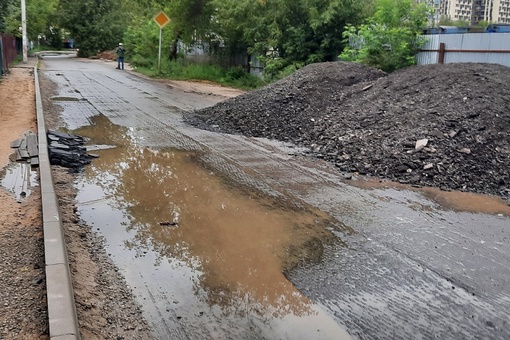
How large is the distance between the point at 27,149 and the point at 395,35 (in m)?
12.7

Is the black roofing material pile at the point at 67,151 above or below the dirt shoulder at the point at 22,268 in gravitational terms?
above

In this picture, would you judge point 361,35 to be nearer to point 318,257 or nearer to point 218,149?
point 218,149

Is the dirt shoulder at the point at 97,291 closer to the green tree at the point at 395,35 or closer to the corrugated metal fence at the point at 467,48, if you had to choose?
the corrugated metal fence at the point at 467,48

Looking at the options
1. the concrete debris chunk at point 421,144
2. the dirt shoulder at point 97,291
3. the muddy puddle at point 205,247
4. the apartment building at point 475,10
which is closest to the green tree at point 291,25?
the concrete debris chunk at point 421,144

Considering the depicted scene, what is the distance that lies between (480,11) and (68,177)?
78.7 m

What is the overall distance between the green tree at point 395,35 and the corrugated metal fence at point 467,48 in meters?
0.44

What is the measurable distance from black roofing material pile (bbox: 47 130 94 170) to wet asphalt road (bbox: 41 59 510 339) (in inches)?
15.3

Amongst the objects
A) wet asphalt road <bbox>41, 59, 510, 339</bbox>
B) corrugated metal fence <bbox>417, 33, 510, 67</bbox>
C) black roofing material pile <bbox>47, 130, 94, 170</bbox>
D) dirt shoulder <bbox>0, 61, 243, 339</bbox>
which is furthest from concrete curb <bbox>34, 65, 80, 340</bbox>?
corrugated metal fence <bbox>417, 33, 510, 67</bbox>

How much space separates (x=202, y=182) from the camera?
7812mm

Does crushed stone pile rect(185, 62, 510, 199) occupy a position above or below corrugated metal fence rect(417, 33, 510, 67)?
below

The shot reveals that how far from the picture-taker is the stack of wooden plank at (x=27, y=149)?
8.53 meters

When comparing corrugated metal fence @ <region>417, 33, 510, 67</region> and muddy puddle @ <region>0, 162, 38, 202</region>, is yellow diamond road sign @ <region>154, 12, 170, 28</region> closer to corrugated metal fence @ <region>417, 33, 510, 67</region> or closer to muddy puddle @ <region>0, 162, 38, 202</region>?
corrugated metal fence @ <region>417, 33, 510, 67</region>

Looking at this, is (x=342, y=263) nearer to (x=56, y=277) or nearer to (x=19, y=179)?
(x=56, y=277)

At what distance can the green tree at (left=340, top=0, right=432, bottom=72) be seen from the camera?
16.9m
